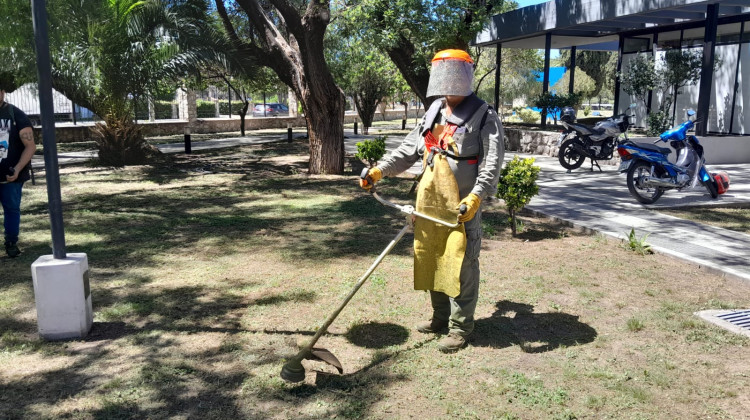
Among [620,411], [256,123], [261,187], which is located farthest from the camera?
[256,123]

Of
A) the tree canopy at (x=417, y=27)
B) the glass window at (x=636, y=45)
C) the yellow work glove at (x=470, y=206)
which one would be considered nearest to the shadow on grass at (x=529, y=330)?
the yellow work glove at (x=470, y=206)

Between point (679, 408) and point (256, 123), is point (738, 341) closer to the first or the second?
point (679, 408)

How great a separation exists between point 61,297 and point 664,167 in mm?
7960

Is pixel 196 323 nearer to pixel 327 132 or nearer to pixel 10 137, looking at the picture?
pixel 10 137

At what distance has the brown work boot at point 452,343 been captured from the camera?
13.3 ft

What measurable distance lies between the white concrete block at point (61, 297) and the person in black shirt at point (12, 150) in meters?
2.01

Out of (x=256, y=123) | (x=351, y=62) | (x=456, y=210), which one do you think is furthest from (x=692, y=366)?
(x=256, y=123)

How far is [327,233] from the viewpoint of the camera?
7461mm

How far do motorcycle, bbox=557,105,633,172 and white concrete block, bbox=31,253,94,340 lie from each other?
10816 mm

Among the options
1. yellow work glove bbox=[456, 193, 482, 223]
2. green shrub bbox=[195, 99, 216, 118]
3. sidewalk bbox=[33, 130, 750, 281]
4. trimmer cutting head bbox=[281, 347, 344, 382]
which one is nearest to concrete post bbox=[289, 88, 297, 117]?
green shrub bbox=[195, 99, 216, 118]

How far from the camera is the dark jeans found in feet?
19.2

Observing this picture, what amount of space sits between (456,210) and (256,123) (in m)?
27.7

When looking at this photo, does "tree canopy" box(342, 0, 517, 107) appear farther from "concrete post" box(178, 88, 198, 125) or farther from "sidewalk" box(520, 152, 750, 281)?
"concrete post" box(178, 88, 198, 125)

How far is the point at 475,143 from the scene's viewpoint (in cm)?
403
